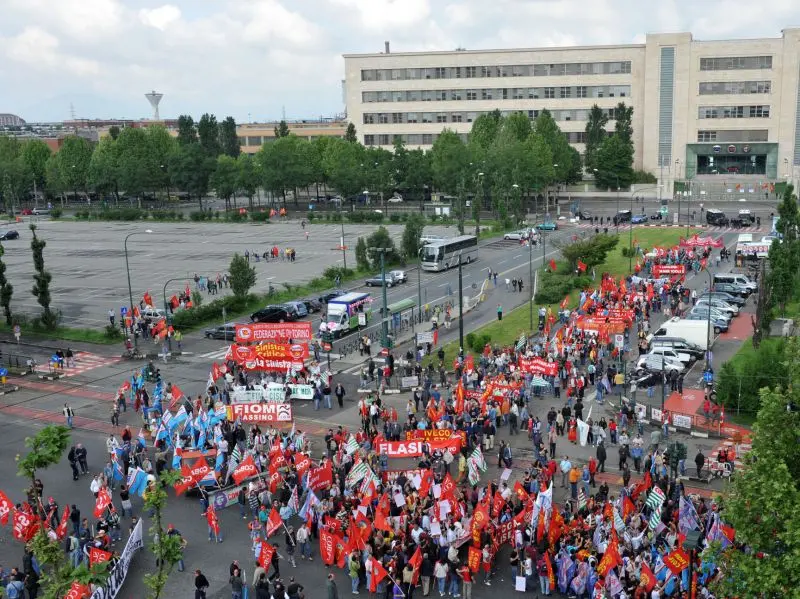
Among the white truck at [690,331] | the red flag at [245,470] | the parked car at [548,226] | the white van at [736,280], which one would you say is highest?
the parked car at [548,226]

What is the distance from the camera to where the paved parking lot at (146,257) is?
6850cm

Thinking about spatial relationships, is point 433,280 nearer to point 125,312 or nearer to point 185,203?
point 125,312

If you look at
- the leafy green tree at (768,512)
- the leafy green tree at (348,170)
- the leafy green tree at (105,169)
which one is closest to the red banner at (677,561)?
the leafy green tree at (768,512)

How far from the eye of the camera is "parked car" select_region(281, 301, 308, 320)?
57094 mm

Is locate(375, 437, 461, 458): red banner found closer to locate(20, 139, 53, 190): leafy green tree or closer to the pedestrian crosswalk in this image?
the pedestrian crosswalk

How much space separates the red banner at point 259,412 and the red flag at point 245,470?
550cm

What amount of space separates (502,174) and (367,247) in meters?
40.1

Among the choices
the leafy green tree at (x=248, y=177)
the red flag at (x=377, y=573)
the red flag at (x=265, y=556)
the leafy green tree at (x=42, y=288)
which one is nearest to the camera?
the red flag at (x=377, y=573)

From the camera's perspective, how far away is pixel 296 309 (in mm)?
57438

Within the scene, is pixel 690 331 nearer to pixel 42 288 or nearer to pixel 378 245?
pixel 378 245

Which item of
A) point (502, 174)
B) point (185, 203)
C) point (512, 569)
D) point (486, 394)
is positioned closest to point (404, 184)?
point (502, 174)

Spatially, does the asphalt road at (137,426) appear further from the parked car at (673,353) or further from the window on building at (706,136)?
the window on building at (706,136)

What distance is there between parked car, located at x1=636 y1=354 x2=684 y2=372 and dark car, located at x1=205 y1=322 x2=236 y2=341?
26.3m

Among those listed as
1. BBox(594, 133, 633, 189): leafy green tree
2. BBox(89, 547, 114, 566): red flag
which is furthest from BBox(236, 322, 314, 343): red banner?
BBox(594, 133, 633, 189): leafy green tree
